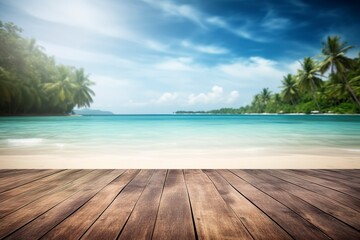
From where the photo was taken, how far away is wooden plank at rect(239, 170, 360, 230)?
147 cm

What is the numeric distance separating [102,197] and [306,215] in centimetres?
152

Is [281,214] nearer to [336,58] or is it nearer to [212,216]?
[212,216]

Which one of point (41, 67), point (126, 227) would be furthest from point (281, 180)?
point (41, 67)

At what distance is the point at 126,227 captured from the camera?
136 cm

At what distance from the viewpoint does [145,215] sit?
1.52m

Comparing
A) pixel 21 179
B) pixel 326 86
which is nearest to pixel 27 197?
pixel 21 179

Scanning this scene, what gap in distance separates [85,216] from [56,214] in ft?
0.68

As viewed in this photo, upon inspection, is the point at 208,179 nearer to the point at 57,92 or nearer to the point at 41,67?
the point at 41,67

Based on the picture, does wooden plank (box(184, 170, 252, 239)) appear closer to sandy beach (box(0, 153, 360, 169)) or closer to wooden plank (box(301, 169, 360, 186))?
wooden plank (box(301, 169, 360, 186))

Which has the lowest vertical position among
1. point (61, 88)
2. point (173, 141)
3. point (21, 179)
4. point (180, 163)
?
point (173, 141)

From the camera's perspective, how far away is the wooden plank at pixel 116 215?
1287 mm

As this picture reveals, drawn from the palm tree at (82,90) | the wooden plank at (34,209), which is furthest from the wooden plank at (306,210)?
the palm tree at (82,90)

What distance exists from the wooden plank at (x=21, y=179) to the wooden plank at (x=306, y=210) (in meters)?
2.28

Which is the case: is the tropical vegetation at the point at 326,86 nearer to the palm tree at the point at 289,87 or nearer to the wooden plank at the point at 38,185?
the palm tree at the point at 289,87
